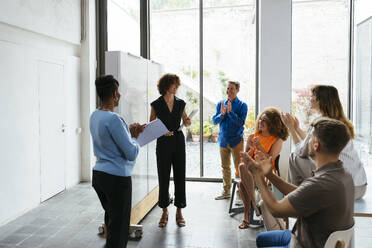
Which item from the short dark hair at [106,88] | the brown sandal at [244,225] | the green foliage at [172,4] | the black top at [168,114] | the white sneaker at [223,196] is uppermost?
the green foliage at [172,4]

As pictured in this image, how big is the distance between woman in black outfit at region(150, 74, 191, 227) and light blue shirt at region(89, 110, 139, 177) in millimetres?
1151

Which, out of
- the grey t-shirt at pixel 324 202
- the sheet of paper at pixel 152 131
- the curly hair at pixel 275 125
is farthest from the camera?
the curly hair at pixel 275 125

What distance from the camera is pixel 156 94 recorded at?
4.34 meters

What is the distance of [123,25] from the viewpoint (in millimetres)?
5520

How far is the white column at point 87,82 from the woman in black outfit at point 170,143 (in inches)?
81.0

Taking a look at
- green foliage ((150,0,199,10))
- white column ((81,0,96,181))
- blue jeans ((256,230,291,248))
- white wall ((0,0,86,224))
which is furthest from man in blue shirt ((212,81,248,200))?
blue jeans ((256,230,291,248))

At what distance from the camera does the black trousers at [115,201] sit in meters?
2.34

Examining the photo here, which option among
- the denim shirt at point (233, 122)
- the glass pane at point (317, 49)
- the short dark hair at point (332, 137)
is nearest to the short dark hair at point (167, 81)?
the denim shirt at point (233, 122)

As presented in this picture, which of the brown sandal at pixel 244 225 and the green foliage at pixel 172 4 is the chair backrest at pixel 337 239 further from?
the green foliage at pixel 172 4

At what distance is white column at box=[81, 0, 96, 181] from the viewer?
17.0 feet

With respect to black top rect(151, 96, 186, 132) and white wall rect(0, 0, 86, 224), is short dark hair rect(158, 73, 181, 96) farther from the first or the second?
white wall rect(0, 0, 86, 224)

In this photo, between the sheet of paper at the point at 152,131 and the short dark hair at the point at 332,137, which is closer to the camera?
the short dark hair at the point at 332,137

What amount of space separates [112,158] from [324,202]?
4.67 ft

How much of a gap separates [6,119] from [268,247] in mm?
3023
